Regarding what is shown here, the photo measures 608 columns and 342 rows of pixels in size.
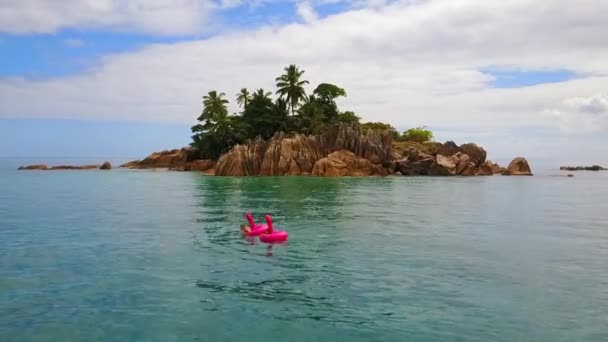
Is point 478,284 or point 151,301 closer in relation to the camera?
point 151,301

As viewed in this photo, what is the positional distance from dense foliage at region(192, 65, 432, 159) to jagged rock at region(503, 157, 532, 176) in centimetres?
3179

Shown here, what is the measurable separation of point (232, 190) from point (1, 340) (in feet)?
152

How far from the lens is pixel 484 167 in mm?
103750

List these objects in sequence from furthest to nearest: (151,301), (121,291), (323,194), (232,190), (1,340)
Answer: (232,190)
(323,194)
(121,291)
(151,301)
(1,340)

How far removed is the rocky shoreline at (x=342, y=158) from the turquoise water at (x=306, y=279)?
54.1 m

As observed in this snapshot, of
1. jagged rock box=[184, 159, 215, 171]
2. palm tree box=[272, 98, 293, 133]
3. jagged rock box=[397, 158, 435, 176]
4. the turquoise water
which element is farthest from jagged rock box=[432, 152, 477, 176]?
the turquoise water

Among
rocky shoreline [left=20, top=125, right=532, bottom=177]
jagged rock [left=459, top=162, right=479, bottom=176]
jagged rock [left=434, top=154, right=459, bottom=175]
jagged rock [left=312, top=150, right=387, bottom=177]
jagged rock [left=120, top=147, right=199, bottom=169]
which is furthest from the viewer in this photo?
jagged rock [left=120, top=147, right=199, bottom=169]

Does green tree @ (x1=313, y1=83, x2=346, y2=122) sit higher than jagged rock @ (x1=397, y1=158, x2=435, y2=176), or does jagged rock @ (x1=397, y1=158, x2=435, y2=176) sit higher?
green tree @ (x1=313, y1=83, x2=346, y2=122)

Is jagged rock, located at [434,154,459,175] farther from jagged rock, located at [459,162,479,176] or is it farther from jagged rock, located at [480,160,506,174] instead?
jagged rock, located at [480,160,506,174]

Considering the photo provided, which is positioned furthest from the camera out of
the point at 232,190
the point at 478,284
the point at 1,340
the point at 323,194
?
the point at 232,190

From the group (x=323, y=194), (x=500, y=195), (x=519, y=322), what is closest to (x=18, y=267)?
(x=519, y=322)

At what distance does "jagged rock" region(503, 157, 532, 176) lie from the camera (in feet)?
347

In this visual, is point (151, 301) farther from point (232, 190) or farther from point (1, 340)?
point (232, 190)

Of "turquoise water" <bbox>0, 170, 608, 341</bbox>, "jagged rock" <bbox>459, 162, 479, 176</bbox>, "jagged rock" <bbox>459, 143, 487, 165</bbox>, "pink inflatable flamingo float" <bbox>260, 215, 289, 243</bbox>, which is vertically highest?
"jagged rock" <bbox>459, 143, 487, 165</bbox>
